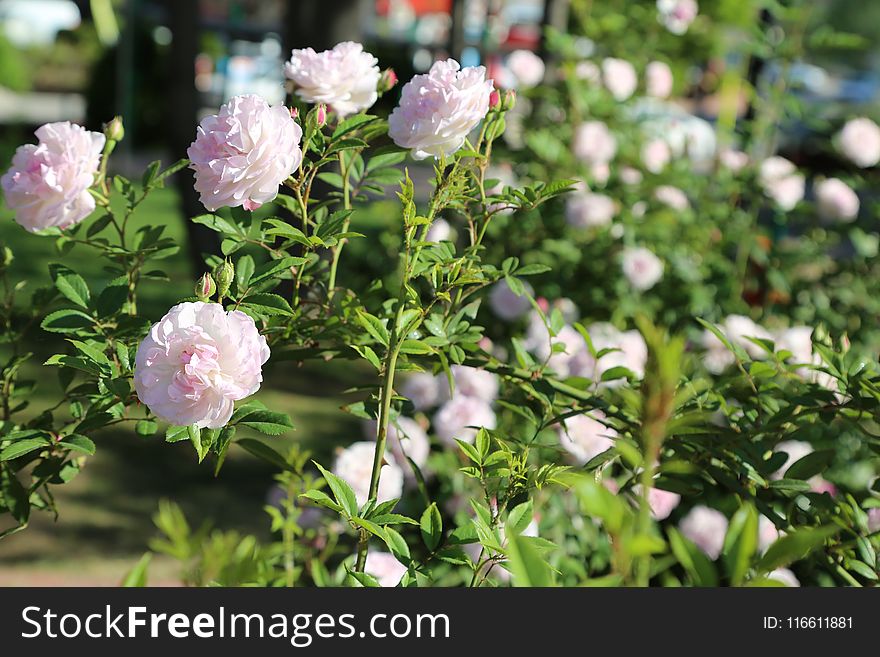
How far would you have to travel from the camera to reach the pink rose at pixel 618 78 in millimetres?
3203

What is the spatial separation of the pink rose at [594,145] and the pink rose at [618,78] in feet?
0.86

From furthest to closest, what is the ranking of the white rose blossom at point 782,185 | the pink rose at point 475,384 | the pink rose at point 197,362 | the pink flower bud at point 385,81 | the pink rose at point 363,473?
the white rose blossom at point 782,185
the pink rose at point 475,384
the pink rose at point 363,473
the pink flower bud at point 385,81
the pink rose at point 197,362

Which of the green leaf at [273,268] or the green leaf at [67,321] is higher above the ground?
the green leaf at [273,268]

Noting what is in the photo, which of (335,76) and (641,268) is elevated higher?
(335,76)

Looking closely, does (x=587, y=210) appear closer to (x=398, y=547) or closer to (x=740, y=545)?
(x=398, y=547)

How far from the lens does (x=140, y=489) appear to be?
137 inches

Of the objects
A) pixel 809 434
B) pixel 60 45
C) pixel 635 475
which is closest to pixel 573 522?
pixel 809 434

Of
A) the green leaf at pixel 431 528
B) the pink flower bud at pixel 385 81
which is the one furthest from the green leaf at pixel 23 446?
the pink flower bud at pixel 385 81

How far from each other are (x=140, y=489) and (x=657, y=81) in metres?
2.34

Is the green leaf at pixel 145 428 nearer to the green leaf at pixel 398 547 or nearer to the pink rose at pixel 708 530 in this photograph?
the green leaf at pixel 398 547

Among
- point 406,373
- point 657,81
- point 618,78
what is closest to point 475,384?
point 406,373
